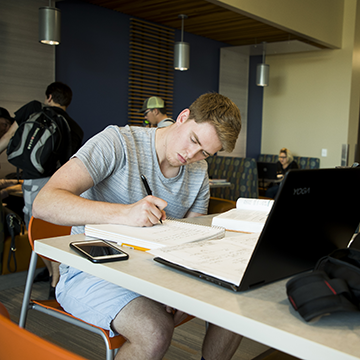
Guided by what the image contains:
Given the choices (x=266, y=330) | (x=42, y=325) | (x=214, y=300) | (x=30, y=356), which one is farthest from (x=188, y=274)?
(x=42, y=325)

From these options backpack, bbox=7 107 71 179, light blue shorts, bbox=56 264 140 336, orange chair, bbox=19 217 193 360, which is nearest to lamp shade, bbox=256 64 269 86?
backpack, bbox=7 107 71 179

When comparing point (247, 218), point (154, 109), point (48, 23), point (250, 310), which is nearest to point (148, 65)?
point (154, 109)

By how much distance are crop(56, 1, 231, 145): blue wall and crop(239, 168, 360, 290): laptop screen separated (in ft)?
14.1

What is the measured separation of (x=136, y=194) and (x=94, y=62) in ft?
12.5

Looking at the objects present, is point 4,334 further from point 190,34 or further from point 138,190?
point 190,34

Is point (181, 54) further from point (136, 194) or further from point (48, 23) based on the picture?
point (136, 194)

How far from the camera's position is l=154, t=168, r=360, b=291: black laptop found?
76cm

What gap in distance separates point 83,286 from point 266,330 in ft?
2.45

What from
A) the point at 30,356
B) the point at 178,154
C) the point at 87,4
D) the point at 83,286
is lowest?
the point at 83,286

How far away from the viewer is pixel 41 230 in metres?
1.73

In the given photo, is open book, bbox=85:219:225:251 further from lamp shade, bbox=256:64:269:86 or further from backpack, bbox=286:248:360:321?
lamp shade, bbox=256:64:269:86

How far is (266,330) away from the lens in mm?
676

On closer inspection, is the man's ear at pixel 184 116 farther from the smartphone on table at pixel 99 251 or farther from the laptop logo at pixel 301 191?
the laptop logo at pixel 301 191

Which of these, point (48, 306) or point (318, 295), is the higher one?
point (318, 295)
